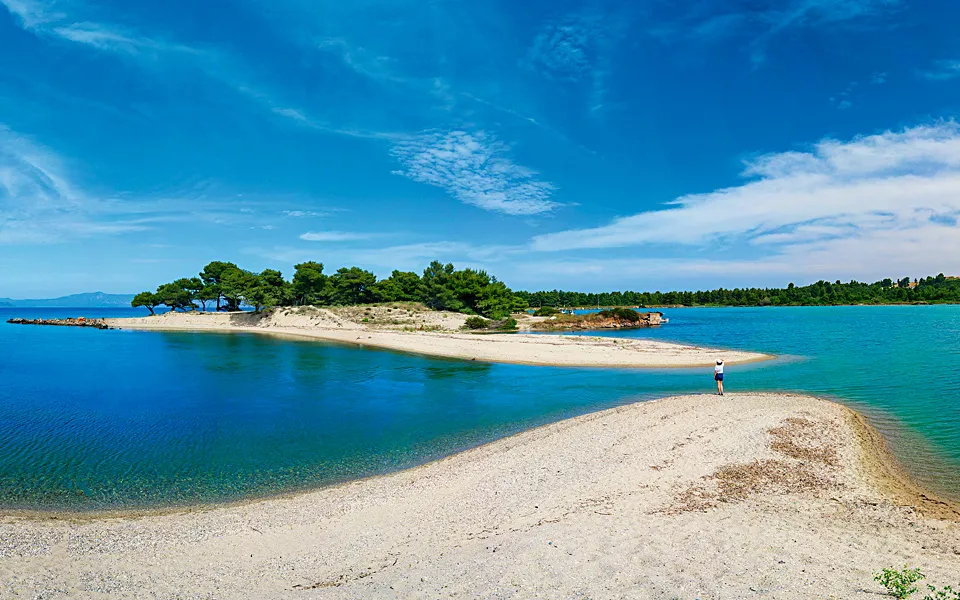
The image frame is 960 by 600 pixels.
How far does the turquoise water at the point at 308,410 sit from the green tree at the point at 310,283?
44.6 metres

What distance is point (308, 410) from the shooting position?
888 inches

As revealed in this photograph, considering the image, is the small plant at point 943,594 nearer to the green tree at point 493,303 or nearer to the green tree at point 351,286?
the green tree at point 493,303

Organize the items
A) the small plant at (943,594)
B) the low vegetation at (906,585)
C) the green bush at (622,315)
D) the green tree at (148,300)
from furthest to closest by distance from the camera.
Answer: the green tree at (148,300) < the green bush at (622,315) < the low vegetation at (906,585) < the small plant at (943,594)

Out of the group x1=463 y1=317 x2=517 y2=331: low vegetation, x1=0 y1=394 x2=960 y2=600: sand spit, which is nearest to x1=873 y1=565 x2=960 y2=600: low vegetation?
x1=0 y1=394 x2=960 y2=600: sand spit

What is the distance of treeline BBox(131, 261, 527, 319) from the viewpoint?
85250mm

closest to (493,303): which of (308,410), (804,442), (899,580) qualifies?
(308,410)

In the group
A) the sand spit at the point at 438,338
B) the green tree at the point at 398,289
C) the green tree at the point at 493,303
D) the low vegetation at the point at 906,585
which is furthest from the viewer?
the green tree at the point at 398,289

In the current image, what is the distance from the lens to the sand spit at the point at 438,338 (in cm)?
3825

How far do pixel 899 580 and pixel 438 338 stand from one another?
50.0 metres

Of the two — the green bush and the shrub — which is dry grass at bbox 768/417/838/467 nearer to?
the shrub

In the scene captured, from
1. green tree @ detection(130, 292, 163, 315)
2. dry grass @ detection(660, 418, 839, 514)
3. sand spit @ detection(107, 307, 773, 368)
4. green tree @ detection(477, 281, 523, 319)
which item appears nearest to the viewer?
dry grass @ detection(660, 418, 839, 514)

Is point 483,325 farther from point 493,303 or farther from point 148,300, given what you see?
point 148,300

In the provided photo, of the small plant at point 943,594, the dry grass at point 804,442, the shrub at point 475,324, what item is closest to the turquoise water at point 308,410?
the dry grass at point 804,442

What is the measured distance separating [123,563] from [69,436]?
1338 cm
